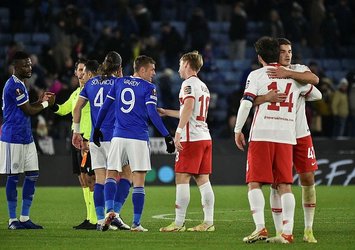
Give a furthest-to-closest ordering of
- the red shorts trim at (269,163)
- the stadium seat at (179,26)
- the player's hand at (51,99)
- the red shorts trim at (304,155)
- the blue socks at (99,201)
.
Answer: the stadium seat at (179,26)
the player's hand at (51,99)
the blue socks at (99,201)
the red shorts trim at (304,155)
the red shorts trim at (269,163)

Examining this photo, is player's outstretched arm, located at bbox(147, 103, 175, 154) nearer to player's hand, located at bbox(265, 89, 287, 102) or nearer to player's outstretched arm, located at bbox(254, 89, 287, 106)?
A: player's outstretched arm, located at bbox(254, 89, 287, 106)

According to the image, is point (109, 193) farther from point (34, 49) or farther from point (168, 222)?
point (34, 49)

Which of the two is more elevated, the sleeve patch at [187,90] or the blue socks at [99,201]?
the sleeve patch at [187,90]

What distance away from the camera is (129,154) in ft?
41.9

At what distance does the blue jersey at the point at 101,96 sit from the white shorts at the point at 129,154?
1.64ft

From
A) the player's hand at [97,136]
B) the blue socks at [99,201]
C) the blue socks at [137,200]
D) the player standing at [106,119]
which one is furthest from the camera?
the player standing at [106,119]

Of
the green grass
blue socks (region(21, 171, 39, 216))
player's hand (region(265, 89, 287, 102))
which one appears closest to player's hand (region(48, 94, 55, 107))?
blue socks (region(21, 171, 39, 216))

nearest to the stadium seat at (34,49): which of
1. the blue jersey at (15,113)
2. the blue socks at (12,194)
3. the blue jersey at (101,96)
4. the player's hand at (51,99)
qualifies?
the player's hand at (51,99)

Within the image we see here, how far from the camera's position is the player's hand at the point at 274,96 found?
11.2 meters

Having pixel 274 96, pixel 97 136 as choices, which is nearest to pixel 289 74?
pixel 274 96

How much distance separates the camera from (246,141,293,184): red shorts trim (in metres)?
11.2

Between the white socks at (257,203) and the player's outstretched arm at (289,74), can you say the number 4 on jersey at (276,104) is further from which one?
the white socks at (257,203)

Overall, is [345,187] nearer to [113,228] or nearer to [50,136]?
[50,136]

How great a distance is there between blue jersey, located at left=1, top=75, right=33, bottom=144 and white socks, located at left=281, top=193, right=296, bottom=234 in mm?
4146
